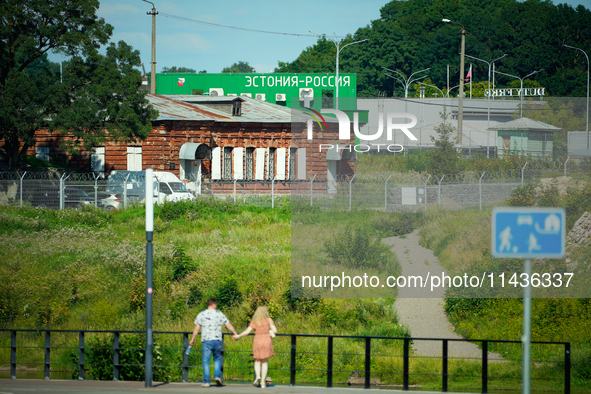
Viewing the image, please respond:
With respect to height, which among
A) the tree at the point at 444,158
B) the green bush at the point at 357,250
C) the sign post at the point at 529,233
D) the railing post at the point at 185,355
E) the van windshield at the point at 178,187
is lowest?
the railing post at the point at 185,355

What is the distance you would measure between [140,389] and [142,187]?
2156cm

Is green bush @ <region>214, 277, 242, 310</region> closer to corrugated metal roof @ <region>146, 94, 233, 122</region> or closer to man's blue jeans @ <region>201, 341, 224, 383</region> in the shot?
man's blue jeans @ <region>201, 341, 224, 383</region>

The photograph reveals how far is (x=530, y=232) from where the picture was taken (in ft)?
23.2

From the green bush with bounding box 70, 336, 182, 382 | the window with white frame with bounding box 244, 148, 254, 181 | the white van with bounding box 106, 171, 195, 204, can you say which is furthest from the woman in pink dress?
the window with white frame with bounding box 244, 148, 254, 181

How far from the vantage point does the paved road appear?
10719 millimetres

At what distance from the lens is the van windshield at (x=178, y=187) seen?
32503 millimetres

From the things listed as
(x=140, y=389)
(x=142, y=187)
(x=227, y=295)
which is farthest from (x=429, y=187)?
(x=142, y=187)

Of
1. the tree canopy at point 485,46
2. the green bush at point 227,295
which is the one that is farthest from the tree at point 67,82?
the tree canopy at point 485,46

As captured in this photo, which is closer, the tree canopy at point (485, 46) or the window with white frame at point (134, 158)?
the window with white frame at point (134, 158)

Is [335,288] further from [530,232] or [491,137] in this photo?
[530,232]

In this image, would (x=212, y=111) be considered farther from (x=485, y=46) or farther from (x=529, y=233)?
(x=485, y=46)

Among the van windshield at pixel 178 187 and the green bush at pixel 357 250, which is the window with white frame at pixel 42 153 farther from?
the green bush at pixel 357 250

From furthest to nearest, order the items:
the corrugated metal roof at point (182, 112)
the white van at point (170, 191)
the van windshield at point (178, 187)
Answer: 1. the corrugated metal roof at point (182, 112)
2. the van windshield at point (178, 187)
3. the white van at point (170, 191)

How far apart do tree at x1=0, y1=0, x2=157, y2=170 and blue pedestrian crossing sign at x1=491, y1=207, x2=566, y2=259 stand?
28694 millimetres
